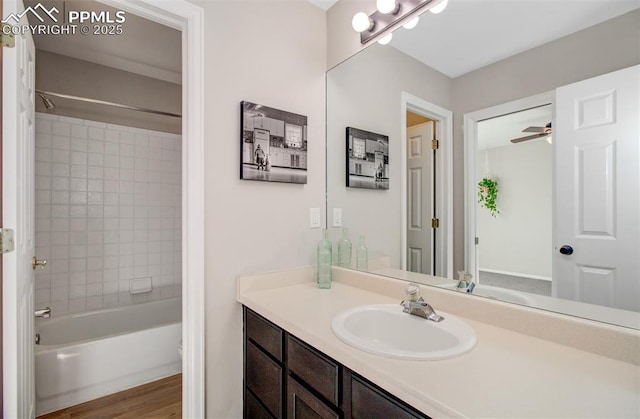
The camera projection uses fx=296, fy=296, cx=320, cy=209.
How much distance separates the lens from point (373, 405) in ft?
2.60

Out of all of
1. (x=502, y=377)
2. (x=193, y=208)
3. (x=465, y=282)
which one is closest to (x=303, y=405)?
(x=502, y=377)

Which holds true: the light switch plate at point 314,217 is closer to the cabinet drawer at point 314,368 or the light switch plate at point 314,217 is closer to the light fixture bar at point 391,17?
the cabinet drawer at point 314,368

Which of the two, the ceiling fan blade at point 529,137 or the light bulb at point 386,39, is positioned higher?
A: the light bulb at point 386,39

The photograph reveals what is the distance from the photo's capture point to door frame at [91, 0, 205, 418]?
133 cm

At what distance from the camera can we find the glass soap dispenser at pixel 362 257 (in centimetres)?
168

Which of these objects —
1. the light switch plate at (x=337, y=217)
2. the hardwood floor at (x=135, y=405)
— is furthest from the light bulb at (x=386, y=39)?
the hardwood floor at (x=135, y=405)

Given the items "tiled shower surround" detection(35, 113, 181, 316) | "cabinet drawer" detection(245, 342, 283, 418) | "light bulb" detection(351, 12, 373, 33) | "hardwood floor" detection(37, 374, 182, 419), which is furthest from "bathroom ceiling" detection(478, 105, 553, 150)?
"tiled shower surround" detection(35, 113, 181, 316)

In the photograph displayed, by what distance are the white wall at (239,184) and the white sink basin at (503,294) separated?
2.97ft

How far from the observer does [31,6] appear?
1.74 metres

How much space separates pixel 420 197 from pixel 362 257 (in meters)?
0.48

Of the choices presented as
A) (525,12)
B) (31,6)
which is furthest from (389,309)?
(31,6)

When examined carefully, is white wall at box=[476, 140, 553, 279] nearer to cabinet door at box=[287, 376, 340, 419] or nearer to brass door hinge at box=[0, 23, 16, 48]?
cabinet door at box=[287, 376, 340, 419]

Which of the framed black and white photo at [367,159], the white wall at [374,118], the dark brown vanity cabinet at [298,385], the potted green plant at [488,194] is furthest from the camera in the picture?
the framed black and white photo at [367,159]
